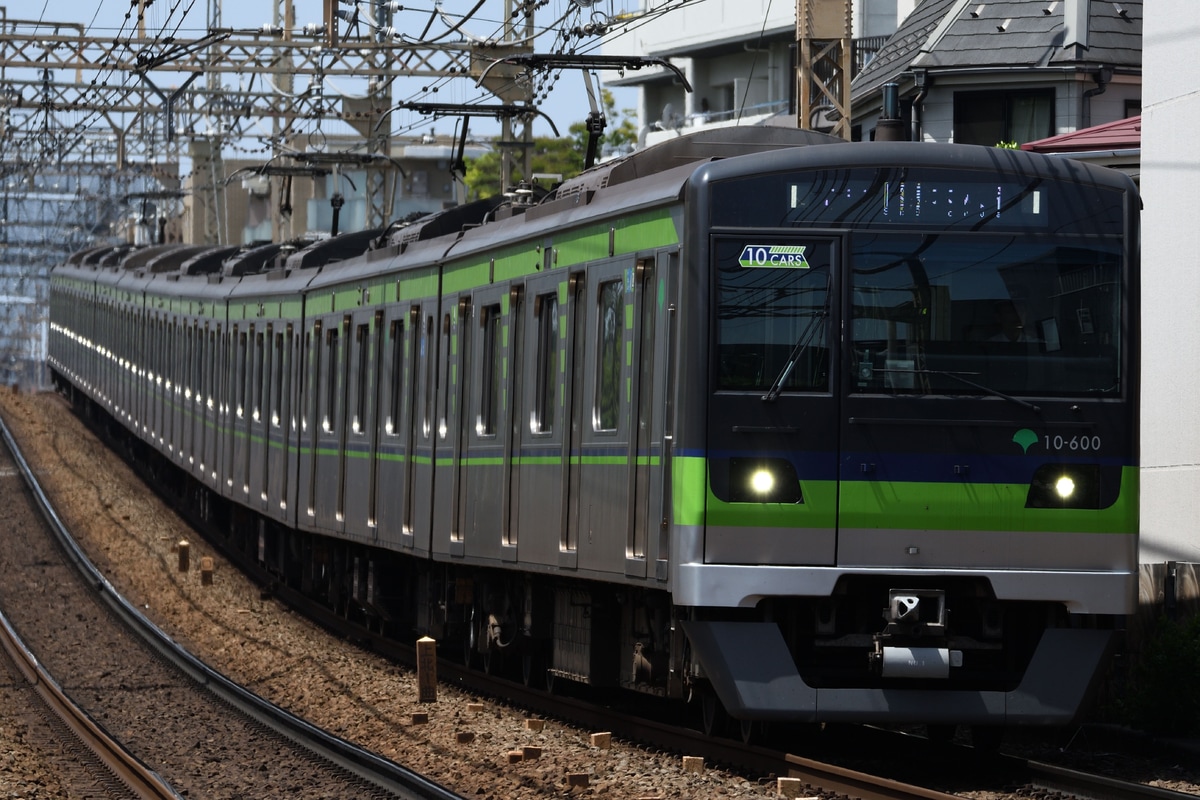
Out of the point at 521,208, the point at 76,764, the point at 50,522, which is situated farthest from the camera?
the point at 50,522

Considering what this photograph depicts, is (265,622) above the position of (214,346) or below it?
below

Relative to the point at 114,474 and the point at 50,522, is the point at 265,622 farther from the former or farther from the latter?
the point at 114,474

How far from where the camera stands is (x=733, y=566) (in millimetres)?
8805

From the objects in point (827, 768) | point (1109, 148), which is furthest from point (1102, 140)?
point (827, 768)

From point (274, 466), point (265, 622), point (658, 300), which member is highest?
Answer: point (658, 300)

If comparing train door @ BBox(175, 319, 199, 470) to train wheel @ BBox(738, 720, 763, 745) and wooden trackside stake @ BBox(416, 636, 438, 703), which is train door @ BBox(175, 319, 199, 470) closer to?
wooden trackside stake @ BBox(416, 636, 438, 703)

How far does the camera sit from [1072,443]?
9.01 metres

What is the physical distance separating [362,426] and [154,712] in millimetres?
3401

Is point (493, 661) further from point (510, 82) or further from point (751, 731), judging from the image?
point (510, 82)

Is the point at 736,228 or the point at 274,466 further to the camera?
the point at 274,466

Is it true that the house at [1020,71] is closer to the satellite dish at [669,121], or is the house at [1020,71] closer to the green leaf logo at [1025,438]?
the green leaf logo at [1025,438]

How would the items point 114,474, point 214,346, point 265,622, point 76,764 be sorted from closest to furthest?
point 76,764
point 265,622
point 214,346
point 114,474

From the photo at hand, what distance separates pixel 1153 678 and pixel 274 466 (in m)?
11.5

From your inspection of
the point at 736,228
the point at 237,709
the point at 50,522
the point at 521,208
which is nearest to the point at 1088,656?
the point at 736,228
